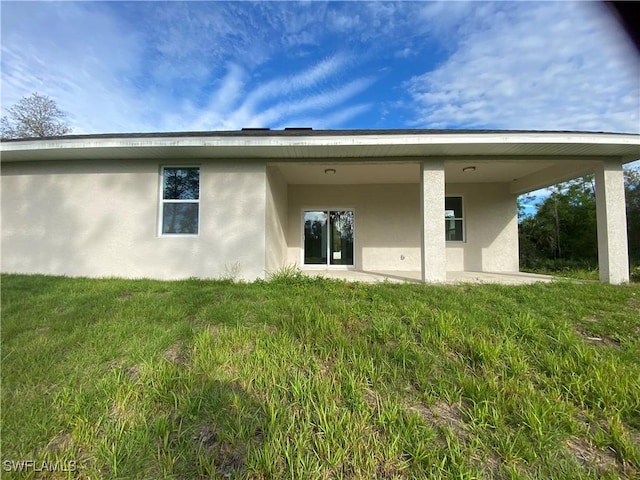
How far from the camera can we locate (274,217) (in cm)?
754

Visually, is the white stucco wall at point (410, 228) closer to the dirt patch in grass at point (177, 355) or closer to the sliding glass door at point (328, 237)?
the sliding glass door at point (328, 237)

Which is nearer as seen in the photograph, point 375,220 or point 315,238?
point 375,220

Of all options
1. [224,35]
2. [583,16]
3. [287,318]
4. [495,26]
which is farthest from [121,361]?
[495,26]

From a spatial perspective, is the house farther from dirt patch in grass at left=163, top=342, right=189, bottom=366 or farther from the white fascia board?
dirt patch in grass at left=163, top=342, right=189, bottom=366

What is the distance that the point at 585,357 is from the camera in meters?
2.80

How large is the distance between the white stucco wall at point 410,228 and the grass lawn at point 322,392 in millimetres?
5773

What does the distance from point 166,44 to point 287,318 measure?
873 cm

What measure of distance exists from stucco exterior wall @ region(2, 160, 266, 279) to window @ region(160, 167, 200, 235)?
178 millimetres

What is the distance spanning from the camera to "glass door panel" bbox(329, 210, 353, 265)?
33.0 feet

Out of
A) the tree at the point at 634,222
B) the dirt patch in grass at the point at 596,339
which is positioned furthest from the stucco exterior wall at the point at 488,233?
the tree at the point at 634,222

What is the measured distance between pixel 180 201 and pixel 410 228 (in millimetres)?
7145

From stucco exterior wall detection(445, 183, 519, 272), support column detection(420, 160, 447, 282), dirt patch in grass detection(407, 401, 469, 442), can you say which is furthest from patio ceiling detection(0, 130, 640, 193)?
dirt patch in grass detection(407, 401, 469, 442)

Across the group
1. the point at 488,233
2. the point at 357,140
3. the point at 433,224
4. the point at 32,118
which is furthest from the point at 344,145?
the point at 32,118

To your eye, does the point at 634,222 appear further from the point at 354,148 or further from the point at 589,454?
the point at 589,454
